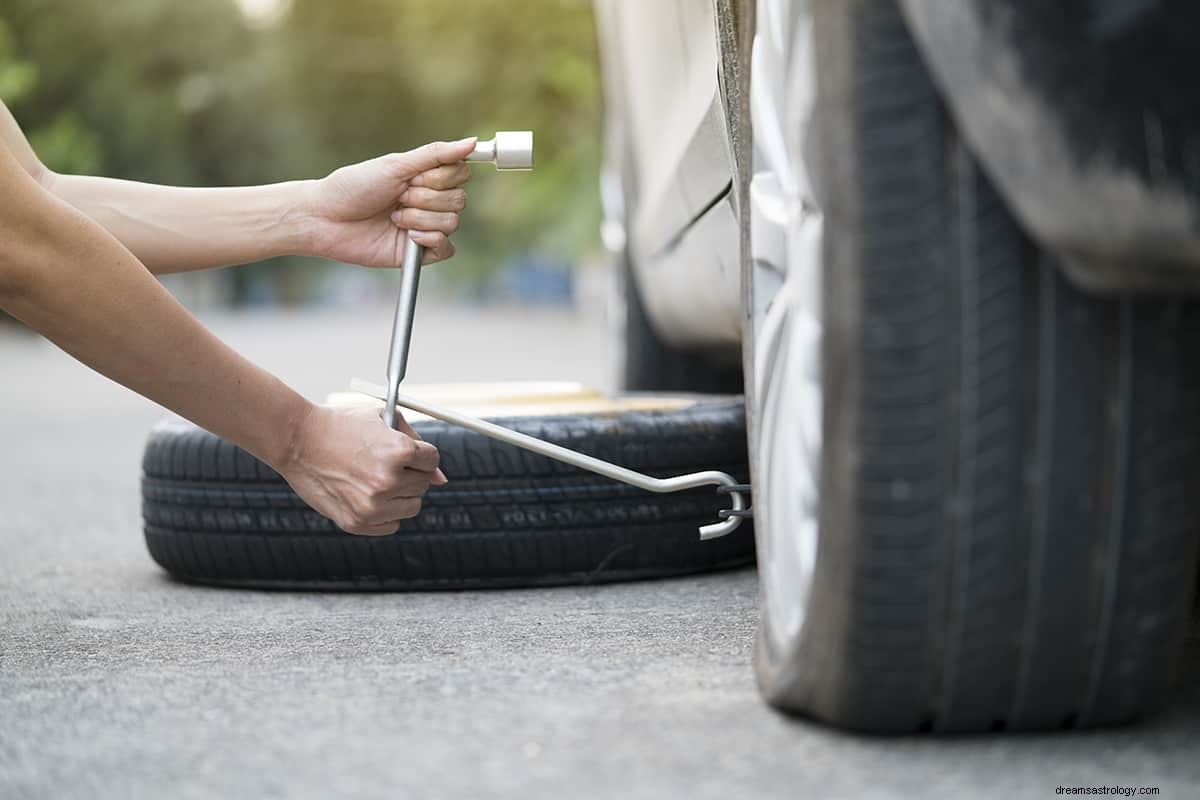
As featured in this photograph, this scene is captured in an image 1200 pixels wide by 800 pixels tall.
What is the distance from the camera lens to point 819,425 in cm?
127

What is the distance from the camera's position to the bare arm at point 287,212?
1.93 metres

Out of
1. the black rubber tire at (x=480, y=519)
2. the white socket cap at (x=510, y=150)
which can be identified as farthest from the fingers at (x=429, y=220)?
the black rubber tire at (x=480, y=519)

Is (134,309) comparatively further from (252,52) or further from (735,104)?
(252,52)

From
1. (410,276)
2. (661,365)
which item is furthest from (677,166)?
(661,365)

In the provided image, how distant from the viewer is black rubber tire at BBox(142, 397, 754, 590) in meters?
2.23

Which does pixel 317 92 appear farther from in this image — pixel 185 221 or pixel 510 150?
pixel 510 150

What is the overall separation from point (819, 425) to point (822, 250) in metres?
0.15

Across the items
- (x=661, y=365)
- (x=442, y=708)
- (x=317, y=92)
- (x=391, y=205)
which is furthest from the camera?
(x=317, y=92)

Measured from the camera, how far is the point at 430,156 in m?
1.89

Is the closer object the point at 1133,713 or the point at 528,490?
the point at 1133,713

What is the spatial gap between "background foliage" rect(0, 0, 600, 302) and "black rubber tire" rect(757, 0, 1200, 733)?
56.0 ft

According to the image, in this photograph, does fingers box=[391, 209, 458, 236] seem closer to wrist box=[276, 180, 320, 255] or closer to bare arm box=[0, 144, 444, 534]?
wrist box=[276, 180, 320, 255]

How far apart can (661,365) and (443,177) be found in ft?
7.40

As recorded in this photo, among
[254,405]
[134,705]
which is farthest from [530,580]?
[134,705]
